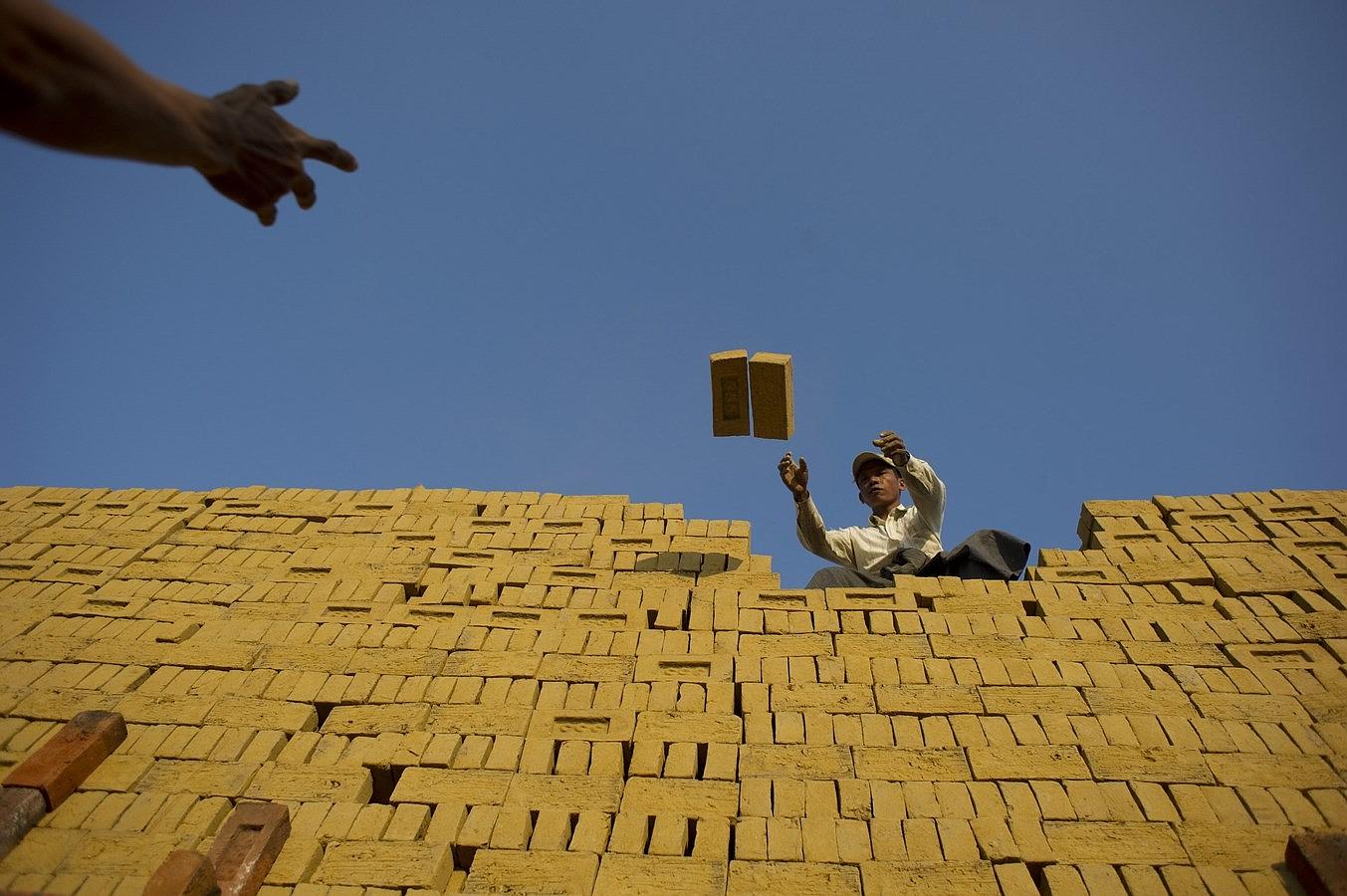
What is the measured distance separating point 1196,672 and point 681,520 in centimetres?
289

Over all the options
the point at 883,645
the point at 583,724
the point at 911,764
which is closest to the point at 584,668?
the point at 583,724

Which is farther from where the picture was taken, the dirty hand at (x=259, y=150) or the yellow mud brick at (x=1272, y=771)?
the yellow mud brick at (x=1272, y=771)

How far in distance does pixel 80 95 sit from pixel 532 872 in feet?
10.3

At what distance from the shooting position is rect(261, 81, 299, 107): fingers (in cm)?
270

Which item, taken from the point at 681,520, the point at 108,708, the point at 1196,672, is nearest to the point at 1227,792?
the point at 1196,672

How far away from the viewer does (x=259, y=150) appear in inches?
102

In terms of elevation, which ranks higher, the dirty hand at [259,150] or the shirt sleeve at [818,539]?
the shirt sleeve at [818,539]

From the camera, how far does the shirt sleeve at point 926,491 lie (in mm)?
6715

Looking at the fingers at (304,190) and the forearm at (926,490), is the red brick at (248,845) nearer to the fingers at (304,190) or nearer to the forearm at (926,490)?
the fingers at (304,190)

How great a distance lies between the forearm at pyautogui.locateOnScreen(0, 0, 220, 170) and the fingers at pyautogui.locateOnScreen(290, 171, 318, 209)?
38cm

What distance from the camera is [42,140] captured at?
6.80ft

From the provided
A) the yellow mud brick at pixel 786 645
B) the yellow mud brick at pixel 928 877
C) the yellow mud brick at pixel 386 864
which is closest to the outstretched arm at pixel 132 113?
the yellow mud brick at pixel 386 864

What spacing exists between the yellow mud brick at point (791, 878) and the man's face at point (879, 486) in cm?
379

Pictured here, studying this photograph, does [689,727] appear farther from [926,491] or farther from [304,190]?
[304,190]
